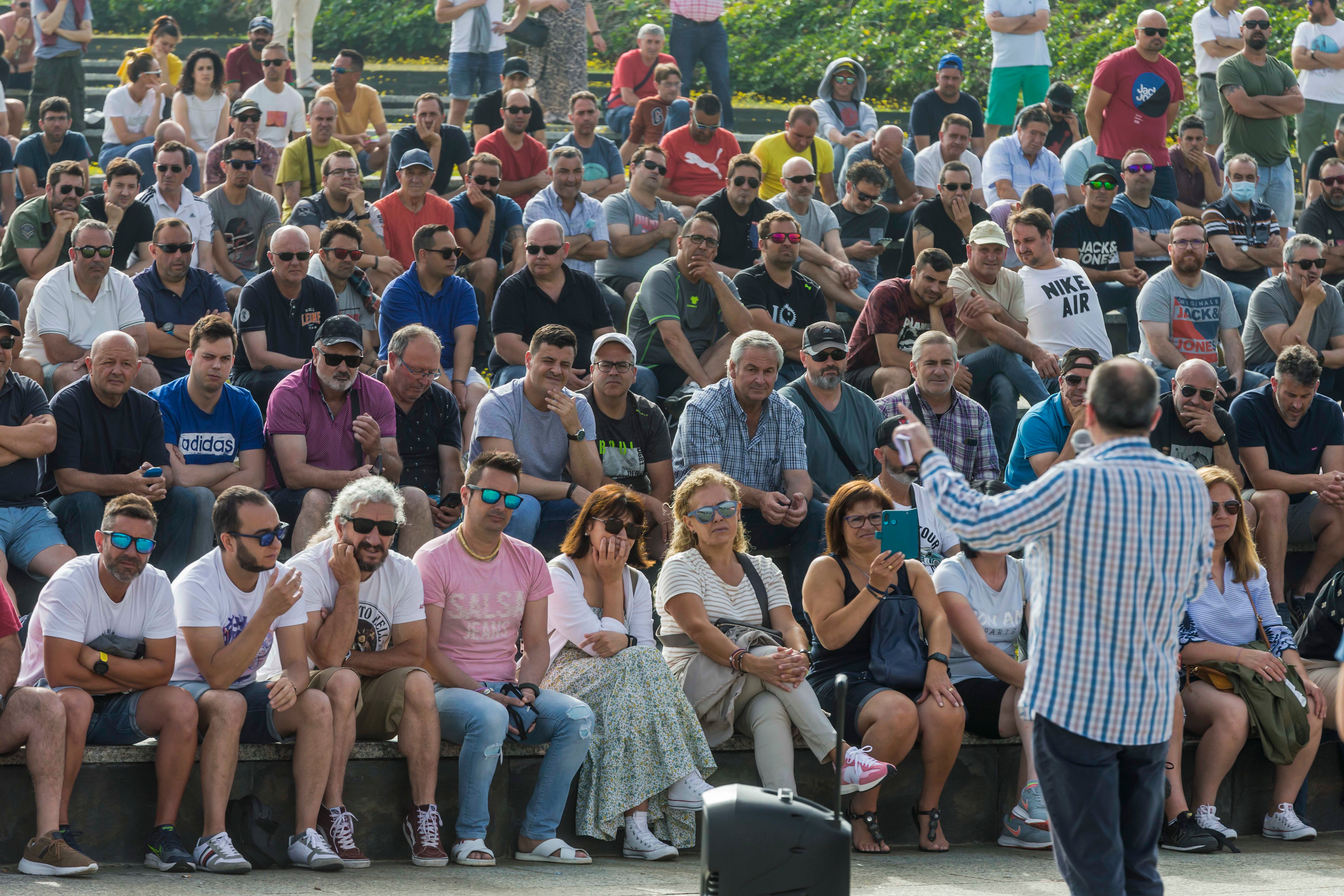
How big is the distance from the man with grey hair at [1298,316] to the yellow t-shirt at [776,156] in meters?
3.94

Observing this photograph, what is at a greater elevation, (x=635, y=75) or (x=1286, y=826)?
(x=635, y=75)

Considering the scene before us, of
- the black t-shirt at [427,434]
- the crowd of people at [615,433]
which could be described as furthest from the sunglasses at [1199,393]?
the black t-shirt at [427,434]

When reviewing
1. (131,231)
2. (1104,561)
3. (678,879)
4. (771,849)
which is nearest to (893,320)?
(678,879)

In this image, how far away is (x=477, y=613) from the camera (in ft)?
20.9

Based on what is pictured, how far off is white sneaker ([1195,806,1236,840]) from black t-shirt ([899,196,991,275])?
5215 mm

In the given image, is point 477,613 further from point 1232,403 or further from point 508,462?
point 1232,403

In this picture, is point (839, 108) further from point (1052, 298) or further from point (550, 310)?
point (550, 310)

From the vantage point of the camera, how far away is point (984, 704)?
6.81 meters

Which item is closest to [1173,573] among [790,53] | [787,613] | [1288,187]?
[787,613]

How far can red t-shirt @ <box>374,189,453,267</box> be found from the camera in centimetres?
1061

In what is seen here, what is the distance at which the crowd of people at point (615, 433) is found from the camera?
5879 mm

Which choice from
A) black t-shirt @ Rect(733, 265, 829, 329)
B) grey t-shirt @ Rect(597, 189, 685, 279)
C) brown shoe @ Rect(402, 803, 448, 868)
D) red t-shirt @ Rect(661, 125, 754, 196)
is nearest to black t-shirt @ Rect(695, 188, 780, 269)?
grey t-shirt @ Rect(597, 189, 685, 279)

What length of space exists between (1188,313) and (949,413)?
2.35m

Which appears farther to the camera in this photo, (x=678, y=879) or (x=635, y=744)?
(x=635, y=744)
